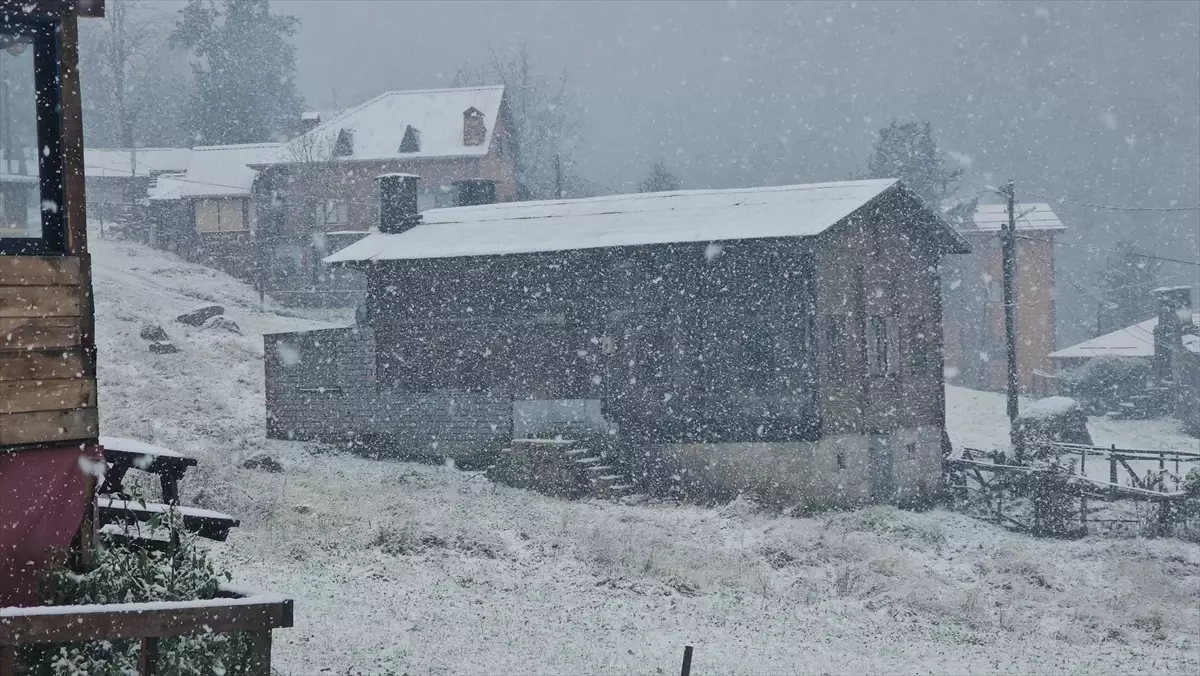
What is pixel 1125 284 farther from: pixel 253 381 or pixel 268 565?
pixel 268 565

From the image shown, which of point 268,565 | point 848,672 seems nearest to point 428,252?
point 268,565

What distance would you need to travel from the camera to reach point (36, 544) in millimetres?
7480

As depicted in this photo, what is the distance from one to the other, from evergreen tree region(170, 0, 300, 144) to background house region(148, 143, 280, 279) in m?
9.84

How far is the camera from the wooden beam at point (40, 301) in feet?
24.5

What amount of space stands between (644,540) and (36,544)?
12370mm

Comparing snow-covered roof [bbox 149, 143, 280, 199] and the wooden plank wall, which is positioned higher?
snow-covered roof [bbox 149, 143, 280, 199]

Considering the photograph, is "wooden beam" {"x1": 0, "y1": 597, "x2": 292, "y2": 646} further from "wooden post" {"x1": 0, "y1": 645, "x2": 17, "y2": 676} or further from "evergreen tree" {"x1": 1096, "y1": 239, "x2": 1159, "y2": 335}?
"evergreen tree" {"x1": 1096, "y1": 239, "x2": 1159, "y2": 335}

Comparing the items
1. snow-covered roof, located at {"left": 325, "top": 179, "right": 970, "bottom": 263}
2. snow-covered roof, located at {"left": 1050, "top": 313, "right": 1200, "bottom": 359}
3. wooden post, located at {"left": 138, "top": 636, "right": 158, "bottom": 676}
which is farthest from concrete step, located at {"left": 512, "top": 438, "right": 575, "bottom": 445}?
snow-covered roof, located at {"left": 1050, "top": 313, "right": 1200, "bottom": 359}

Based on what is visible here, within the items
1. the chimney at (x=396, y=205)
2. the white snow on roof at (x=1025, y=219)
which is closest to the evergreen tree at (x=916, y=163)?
the white snow on roof at (x=1025, y=219)

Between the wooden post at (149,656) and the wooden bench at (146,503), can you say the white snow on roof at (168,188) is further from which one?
the wooden post at (149,656)

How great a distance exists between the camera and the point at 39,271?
766 centimetres

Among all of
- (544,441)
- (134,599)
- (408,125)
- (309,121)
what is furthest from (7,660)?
(309,121)

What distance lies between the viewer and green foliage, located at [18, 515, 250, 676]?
643 centimetres

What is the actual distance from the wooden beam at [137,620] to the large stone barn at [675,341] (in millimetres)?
18651
